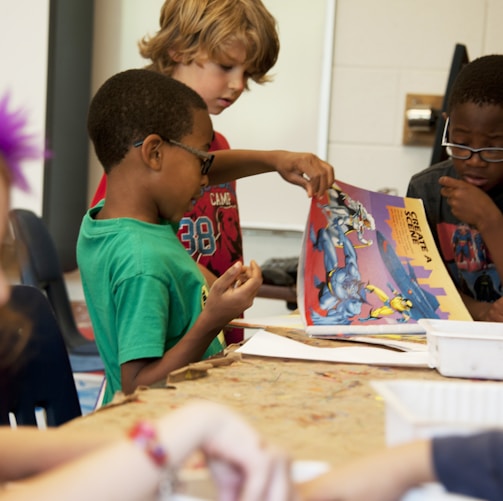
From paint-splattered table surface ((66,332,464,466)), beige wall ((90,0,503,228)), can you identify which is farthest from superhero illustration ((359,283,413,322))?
beige wall ((90,0,503,228))

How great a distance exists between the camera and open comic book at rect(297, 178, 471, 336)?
1.31 meters

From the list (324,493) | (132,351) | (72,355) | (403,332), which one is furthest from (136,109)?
(72,355)

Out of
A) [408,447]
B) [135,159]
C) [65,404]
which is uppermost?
[135,159]

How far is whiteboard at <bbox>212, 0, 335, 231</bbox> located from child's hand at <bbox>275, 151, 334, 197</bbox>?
1578 millimetres

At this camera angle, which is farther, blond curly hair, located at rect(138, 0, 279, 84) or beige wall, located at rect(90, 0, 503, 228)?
beige wall, located at rect(90, 0, 503, 228)

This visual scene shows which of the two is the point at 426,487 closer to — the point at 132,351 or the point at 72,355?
the point at 132,351

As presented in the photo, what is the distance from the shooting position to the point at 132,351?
1.12 meters

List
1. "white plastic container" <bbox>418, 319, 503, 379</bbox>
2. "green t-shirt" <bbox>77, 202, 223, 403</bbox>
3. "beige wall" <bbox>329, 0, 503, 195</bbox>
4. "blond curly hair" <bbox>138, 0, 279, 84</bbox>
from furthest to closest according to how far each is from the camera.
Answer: "beige wall" <bbox>329, 0, 503, 195</bbox> → "blond curly hair" <bbox>138, 0, 279, 84</bbox> → "green t-shirt" <bbox>77, 202, 223, 403</bbox> → "white plastic container" <bbox>418, 319, 503, 379</bbox>

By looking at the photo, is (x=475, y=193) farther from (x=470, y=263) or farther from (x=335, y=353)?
(x=335, y=353)

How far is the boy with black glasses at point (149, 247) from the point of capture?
3.71 ft

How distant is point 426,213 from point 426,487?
1084mm

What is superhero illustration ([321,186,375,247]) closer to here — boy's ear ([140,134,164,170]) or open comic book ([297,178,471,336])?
open comic book ([297,178,471,336])

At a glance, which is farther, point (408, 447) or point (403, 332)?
point (403, 332)

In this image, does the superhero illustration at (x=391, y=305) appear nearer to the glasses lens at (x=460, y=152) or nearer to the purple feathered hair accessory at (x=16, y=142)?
the glasses lens at (x=460, y=152)
